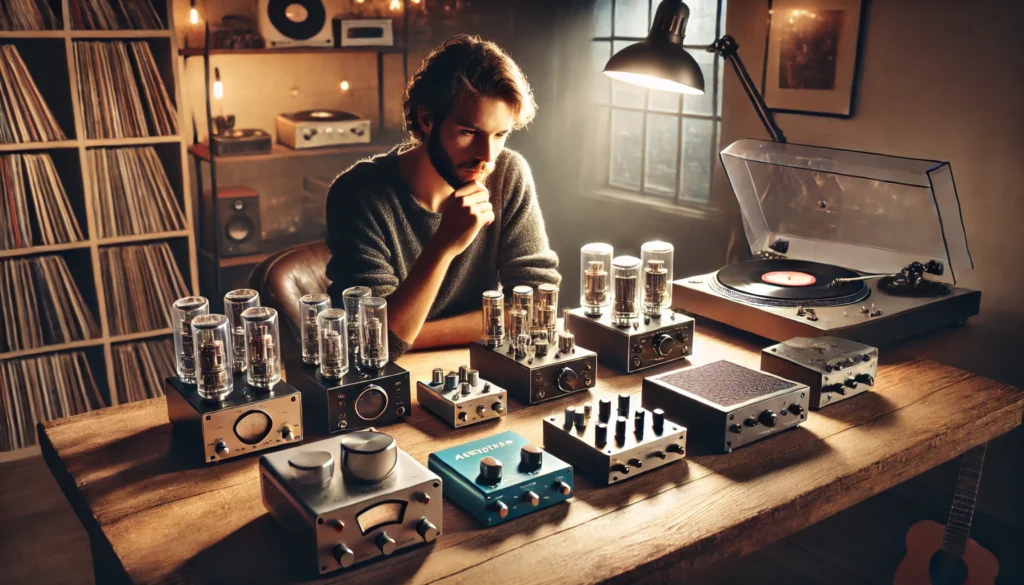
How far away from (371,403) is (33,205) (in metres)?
2.11

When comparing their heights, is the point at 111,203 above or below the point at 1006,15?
below

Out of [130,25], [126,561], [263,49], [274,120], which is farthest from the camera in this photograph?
[274,120]

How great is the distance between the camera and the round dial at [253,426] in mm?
1479

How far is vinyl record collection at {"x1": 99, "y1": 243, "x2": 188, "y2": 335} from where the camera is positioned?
3.28 metres

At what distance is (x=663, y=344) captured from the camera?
6.28 feet

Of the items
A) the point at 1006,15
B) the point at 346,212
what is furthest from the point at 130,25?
the point at 1006,15

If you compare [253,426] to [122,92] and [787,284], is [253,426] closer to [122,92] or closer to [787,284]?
[787,284]

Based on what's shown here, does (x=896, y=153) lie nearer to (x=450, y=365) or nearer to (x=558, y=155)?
(x=450, y=365)

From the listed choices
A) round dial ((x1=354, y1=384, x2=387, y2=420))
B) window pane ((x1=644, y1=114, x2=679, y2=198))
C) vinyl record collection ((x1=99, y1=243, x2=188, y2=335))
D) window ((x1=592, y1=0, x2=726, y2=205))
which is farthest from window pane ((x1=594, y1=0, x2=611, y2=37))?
round dial ((x1=354, y1=384, x2=387, y2=420))

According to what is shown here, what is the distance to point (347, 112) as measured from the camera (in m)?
4.25

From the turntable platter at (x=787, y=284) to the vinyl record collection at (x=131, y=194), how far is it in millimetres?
2091

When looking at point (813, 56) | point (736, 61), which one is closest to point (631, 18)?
point (813, 56)

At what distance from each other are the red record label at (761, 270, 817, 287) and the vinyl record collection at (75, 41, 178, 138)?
2187 mm

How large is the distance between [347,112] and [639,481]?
10.5 feet
